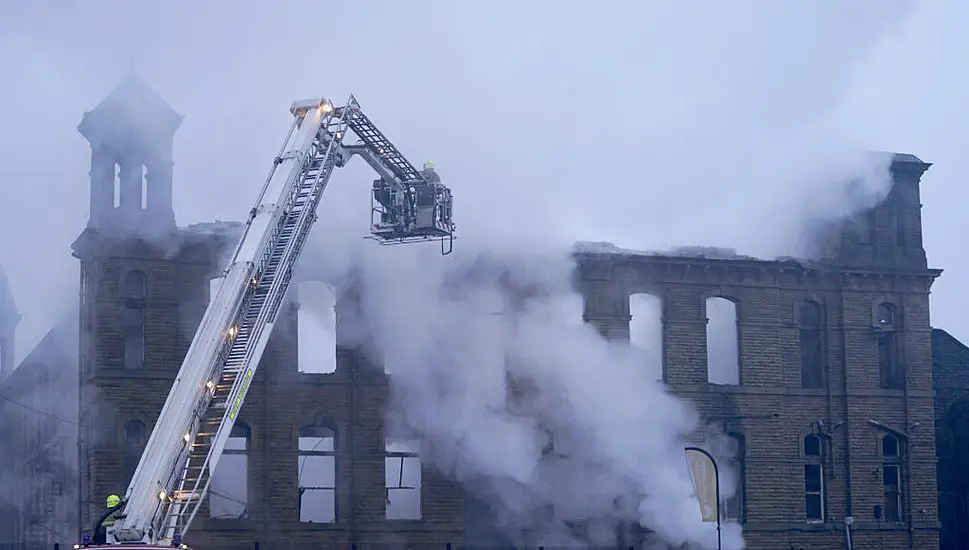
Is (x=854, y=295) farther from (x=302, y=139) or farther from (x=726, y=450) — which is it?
(x=302, y=139)

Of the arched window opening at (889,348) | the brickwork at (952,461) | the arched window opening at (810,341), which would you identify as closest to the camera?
the arched window opening at (810,341)

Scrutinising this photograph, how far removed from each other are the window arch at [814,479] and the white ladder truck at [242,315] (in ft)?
42.0

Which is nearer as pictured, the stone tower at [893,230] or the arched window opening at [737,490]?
the arched window opening at [737,490]

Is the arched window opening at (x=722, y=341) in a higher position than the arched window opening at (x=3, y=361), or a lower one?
lower

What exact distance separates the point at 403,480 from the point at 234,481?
364 centimetres

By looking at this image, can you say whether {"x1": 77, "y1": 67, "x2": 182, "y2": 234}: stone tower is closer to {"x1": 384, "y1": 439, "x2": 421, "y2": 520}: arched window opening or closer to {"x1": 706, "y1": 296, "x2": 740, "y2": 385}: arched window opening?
{"x1": 384, "y1": 439, "x2": 421, "y2": 520}: arched window opening

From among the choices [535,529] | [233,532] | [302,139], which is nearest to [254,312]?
[302,139]

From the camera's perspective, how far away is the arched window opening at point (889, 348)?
3584 centimetres

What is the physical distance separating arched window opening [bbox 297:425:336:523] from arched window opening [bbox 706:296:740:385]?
9.27 m

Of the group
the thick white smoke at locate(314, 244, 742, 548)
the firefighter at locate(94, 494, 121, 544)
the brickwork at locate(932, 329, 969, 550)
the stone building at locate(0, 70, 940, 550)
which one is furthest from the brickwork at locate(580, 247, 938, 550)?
the firefighter at locate(94, 494, 121, 544)

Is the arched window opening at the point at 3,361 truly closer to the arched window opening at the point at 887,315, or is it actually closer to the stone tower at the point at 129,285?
the stone tower at the point at 129,285

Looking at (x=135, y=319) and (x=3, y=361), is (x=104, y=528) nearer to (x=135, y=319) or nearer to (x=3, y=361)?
(x=135, y=319)

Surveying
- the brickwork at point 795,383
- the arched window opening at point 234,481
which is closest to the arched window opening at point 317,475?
the arched window opening at point 234,481

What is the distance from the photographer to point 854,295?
35.5m
